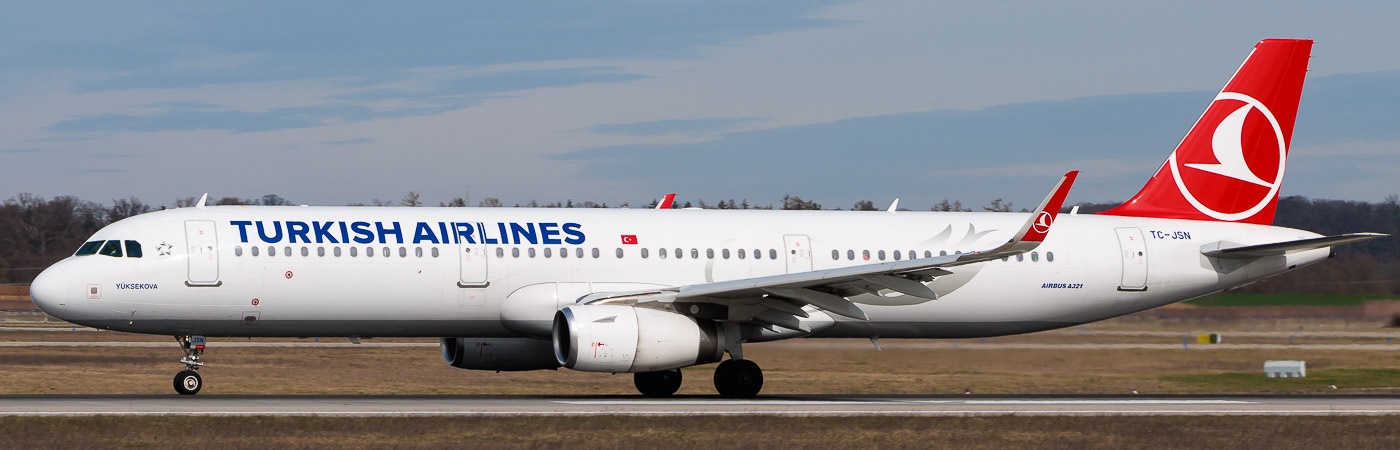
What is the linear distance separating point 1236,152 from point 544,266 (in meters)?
13.0

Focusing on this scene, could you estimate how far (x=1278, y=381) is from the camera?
101 ft

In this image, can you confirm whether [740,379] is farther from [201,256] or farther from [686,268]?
[201,256]

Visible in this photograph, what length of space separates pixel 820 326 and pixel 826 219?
229cm

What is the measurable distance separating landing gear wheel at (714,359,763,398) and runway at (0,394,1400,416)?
237mm

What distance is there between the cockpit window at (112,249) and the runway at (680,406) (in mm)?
2093

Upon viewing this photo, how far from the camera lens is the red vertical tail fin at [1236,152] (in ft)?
88.4

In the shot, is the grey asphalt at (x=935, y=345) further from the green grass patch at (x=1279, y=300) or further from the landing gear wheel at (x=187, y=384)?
the landing gear wheel at (x=187, y=384)

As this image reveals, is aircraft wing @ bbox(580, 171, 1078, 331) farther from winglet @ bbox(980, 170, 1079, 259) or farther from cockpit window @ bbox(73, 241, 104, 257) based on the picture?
cockpit window @ bbox(73, 241, 104, 257)

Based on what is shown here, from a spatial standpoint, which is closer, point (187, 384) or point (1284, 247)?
point (187, 384)

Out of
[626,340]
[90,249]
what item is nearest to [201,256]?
[90,249]

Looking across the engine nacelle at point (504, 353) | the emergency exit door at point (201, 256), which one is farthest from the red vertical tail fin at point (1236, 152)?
the emergency exit door at point (201, 256)

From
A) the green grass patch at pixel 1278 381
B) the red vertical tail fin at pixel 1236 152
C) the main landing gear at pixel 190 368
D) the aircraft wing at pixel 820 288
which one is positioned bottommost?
the green grass patch at pixel 1278 381

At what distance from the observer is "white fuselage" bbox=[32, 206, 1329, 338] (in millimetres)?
21672

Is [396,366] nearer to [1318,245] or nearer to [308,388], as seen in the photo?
[308,388]
